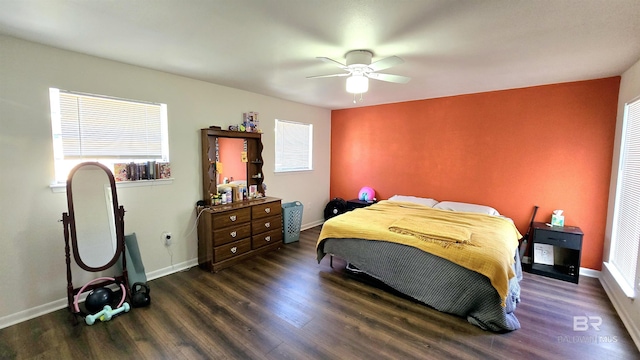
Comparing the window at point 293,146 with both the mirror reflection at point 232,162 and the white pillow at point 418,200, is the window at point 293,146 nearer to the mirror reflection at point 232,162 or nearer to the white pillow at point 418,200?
the mirror reflection at point 232,162

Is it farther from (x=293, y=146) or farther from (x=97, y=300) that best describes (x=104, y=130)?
(x=293, y=146)

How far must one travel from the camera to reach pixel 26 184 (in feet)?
7.48

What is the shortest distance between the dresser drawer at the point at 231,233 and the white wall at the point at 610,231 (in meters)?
3.79

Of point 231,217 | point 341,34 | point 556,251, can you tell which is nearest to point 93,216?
point 231,217

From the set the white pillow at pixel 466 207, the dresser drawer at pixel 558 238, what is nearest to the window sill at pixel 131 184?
the white pillow at pixel 466 207

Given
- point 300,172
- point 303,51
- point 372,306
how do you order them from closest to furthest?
Answer: 1. point 303,51
2. point 372,306
3. point 300,172

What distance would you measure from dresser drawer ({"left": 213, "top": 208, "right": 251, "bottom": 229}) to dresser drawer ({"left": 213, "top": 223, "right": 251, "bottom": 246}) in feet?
0.20

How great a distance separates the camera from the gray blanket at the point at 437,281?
7.20ft

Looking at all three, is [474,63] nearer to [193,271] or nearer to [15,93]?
[193,271]

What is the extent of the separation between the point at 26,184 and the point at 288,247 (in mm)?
2935

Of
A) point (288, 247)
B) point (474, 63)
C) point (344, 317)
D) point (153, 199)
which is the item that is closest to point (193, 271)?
point (153, 199)

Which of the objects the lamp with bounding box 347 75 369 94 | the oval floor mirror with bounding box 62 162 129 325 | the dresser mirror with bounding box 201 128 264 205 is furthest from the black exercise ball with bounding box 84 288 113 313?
the lamp with bounding box 347 75 369 94

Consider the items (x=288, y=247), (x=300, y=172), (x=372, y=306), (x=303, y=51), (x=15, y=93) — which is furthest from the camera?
(x=300, y=172)

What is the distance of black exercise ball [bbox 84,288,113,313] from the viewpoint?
2329 millimetres
